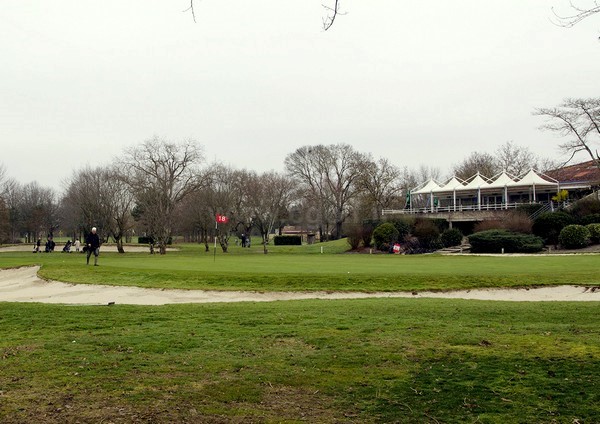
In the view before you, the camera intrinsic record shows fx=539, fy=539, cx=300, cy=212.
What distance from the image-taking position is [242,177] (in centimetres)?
8131

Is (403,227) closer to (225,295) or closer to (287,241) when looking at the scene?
(287,241)

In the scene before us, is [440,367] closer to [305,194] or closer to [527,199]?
[527,199]

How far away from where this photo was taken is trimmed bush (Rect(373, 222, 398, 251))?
5509 cm

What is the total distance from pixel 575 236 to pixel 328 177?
52.4 metres

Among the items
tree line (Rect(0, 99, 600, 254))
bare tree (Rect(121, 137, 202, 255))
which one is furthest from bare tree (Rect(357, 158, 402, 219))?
bare tree (Rect(121, 137, 202, 255))

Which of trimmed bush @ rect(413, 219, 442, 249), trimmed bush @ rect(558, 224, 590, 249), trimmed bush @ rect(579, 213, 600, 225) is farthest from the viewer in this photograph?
trimmed bush @ rect(413, 219, 442, 249)

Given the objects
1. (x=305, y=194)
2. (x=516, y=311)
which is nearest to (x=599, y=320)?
(x=516, y=311)

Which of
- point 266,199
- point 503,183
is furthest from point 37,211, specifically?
point 503,183

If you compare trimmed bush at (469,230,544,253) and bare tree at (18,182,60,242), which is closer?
trimmed bush at (469,230,544,253)

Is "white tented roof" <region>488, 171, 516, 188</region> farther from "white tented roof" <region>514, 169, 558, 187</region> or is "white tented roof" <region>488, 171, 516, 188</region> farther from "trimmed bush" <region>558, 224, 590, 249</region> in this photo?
"trimmed bush" <region>558, 224, 590, 249</region>

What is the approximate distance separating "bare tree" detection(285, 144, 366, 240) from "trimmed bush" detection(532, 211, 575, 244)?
141 ft

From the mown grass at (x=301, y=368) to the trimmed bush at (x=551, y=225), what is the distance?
40.6 m

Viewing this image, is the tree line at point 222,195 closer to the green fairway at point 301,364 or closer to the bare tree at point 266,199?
the bare tree at point 266,199

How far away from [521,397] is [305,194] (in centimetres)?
8878
